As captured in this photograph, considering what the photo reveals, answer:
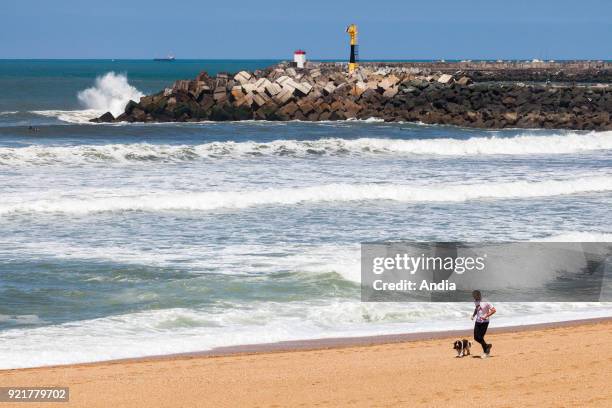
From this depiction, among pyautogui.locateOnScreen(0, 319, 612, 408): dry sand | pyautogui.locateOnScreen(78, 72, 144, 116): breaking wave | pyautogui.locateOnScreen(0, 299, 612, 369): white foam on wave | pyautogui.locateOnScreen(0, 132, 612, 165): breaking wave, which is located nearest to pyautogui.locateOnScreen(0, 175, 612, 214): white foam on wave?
pyautogui.locateOnScreen(0, 132, 612, 165): breaking wave

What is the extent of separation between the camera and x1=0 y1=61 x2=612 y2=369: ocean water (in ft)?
34.5

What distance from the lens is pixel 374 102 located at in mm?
41625

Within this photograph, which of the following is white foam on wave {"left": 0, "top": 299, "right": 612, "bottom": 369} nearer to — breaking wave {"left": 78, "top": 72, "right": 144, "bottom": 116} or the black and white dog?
the black and white dog

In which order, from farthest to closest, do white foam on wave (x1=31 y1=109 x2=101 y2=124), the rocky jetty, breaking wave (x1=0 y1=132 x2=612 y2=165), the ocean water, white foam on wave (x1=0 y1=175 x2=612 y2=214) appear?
white foam on wave (x1=31 y1=109 x2=101 y2=124) → the rocky jetty → breaking wave (x1=0 y1=132 x2=612 y2=165) → white foam on wave (x1=0 y1=175 x2=612 y2=214) → the ocean water

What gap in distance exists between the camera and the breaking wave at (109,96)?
50.0 m

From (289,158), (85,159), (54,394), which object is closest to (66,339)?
(54,394)

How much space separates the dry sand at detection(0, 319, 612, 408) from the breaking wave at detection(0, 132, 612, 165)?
15.9 metres

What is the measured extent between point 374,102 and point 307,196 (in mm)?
22897

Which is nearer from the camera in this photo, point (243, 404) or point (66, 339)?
point (243, 404)

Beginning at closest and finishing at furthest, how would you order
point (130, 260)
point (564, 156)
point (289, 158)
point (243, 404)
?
point (243, 404) < point (130, 260) < point (289, 158) < point (564, 156)

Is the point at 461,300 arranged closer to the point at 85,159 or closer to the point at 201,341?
the point at 201,341

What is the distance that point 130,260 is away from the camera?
13.2 m

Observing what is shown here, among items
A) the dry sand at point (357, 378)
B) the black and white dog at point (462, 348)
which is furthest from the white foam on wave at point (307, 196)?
the black and white dog at point (462, 348)

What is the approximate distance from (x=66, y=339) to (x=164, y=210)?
8124 millimetres
